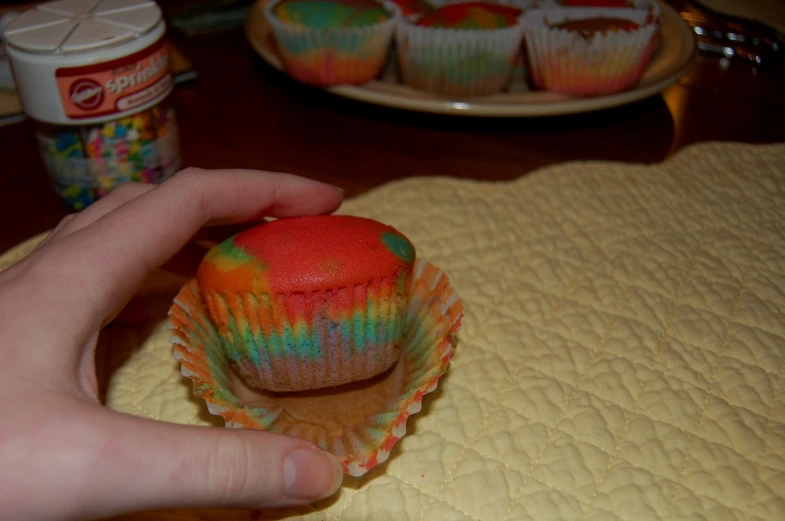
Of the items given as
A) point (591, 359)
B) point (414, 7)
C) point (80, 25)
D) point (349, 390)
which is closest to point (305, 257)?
point (349, 390)

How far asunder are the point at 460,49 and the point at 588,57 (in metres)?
0.20

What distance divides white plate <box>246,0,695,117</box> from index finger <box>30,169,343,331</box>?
0.34m

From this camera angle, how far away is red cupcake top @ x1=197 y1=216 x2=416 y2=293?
21.3 inches

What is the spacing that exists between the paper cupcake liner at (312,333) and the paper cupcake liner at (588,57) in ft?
1.98

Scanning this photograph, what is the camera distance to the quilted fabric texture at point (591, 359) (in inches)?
22.5

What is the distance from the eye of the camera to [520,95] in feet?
3.43

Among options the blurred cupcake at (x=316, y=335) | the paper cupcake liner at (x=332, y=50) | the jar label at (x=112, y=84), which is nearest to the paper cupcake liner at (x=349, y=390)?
the blurred cupcake at (x=316, y=335)

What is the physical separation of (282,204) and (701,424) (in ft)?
1.51

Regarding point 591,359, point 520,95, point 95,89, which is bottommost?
point 591,359

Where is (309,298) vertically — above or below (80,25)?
below

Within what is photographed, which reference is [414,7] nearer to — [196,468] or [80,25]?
[80,25]

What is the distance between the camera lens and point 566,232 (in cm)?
85

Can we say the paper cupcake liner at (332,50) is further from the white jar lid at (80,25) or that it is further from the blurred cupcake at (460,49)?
the white jar lid at (80,25)

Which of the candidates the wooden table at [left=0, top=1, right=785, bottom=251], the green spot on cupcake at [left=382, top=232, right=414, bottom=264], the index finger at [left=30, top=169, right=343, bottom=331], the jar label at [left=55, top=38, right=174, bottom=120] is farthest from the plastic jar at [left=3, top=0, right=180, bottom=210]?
the green spot on cupcake at [left=382, top=232, right=414, bottom=264]
